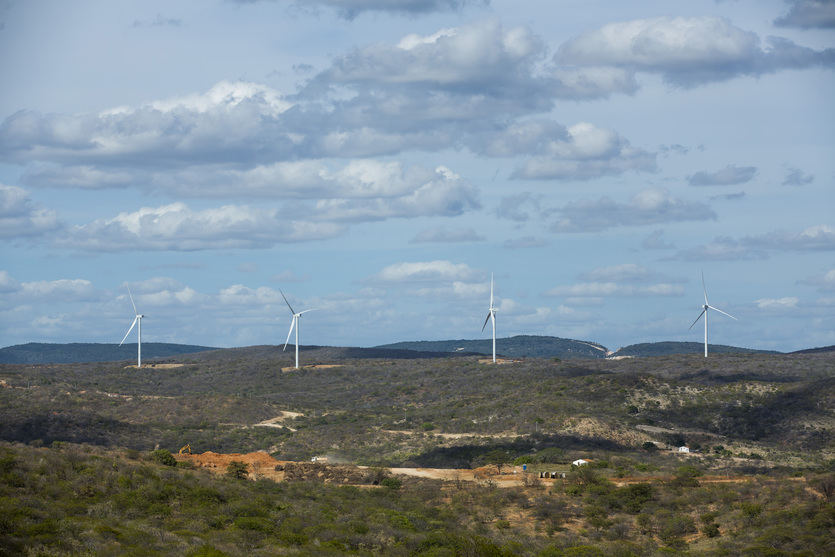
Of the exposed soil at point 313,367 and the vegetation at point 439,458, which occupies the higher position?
the exposed soil at point 313,367

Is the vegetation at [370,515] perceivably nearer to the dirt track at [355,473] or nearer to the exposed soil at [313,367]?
the dirt track at [355,473]

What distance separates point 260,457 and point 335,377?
9114 cm

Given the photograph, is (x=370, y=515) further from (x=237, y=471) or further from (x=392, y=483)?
(x=237, y=471)

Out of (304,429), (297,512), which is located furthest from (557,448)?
(297,512)

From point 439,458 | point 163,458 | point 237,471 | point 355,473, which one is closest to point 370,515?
point 237,471

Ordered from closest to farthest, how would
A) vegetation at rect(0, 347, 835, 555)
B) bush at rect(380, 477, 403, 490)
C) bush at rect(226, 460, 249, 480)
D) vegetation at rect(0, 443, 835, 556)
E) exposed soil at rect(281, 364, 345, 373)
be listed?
vegetation at rect(0, 443, 835, 556), vegetation at rect(0, 347, 835, 555), bush at rect(226, 460, 249, 480), bush at rect(380, 477, 403, 490), exposed soil at rect(281, 364, 345, 373)

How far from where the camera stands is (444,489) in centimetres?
6188

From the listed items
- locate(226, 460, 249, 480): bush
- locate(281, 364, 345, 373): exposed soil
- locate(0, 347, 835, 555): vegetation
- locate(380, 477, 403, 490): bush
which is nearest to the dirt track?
locate(0, 347, 835, 555): vegetation

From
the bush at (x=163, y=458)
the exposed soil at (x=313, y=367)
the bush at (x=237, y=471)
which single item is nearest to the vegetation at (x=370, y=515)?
the bush at (x=237, y=471)

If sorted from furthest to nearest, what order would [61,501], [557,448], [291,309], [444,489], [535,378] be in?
[291,309], [535,378], [557,448], [444,489], [61,501]

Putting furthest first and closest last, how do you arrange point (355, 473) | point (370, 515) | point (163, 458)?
point (355, 473), point (163, 458), point (370, 515)

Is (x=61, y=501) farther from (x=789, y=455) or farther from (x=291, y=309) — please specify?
(x=291, y=309)

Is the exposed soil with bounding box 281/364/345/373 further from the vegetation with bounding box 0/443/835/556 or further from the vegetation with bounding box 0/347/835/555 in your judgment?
the vegetation with bounding box 0/443/835/556

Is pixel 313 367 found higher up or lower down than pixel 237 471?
higher up
